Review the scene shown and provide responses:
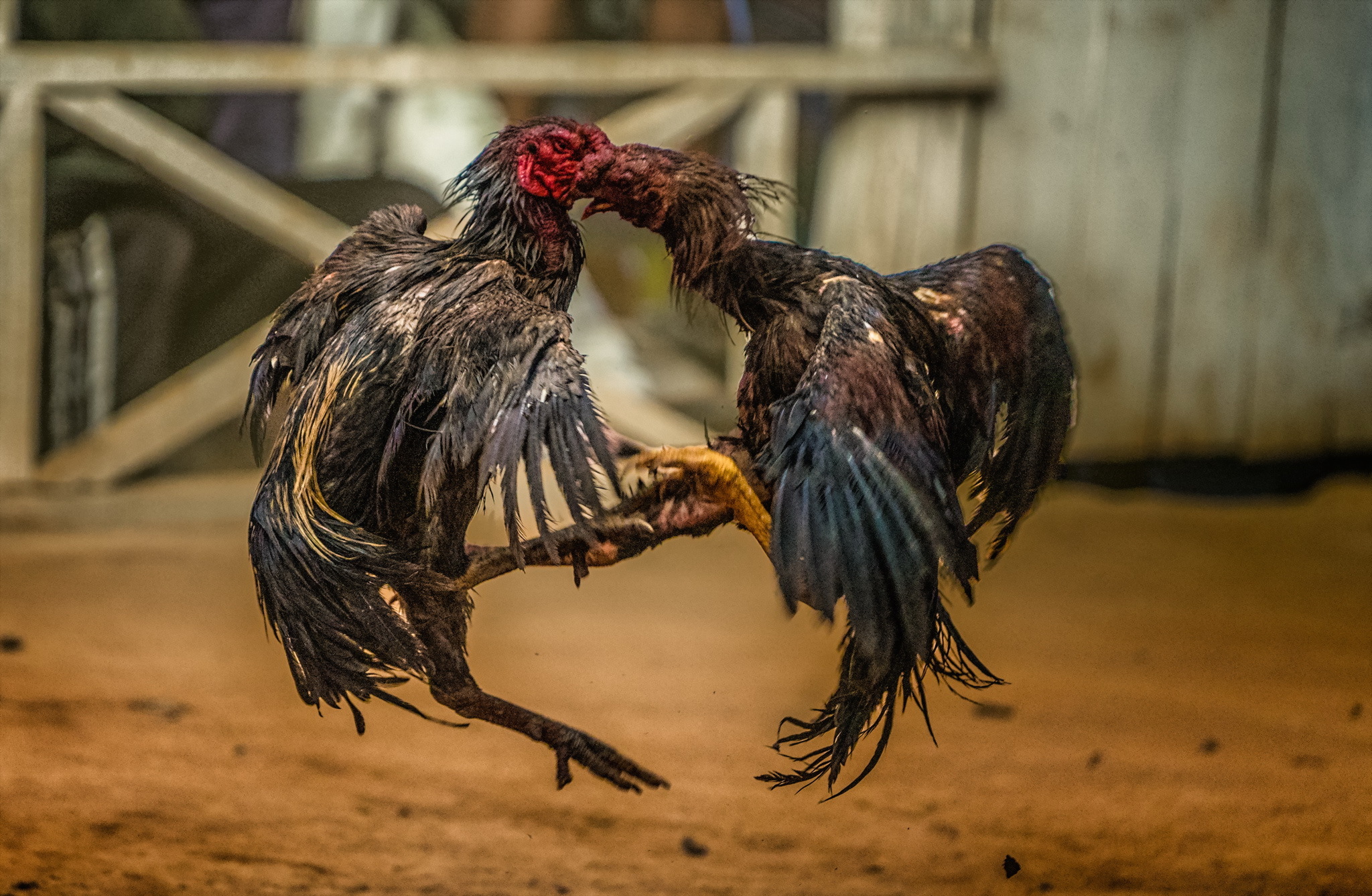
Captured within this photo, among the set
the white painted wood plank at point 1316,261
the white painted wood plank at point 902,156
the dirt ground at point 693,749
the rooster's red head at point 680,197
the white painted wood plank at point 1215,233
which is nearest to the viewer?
the rooster's red head at point 680,197

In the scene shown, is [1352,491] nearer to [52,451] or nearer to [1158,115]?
[1158,115]

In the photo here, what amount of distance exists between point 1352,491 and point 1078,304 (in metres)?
1.58

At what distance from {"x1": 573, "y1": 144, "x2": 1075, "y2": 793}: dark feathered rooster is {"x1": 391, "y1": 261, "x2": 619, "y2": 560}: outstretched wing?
0.25 m

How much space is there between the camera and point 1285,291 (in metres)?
5.41

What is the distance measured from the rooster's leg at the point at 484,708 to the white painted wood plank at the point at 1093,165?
3506 mm

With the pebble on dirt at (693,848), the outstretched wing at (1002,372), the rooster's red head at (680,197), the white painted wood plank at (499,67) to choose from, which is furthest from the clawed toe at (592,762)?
the white painted wood plank at (499,67)

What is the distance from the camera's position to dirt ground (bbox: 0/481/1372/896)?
8.04 ft

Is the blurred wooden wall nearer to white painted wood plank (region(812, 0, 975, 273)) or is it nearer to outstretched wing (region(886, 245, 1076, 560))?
white painted wood plank (region(812, 0, 975, 273))

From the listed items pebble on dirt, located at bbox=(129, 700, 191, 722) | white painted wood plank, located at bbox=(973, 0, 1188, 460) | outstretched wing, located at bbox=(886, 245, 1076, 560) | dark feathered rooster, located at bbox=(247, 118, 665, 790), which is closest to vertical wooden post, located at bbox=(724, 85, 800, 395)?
white painted wood plank, located at bbox=(973, 0, 1188, 460)

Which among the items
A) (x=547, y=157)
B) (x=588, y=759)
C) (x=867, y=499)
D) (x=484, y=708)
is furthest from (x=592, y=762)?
(x=547, y=157)

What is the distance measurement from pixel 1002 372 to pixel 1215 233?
3795mm

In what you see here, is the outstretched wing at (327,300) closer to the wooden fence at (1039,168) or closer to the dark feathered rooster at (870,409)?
the dark feathered rooster at (870,409)

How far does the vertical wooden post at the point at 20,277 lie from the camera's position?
4.97 metres

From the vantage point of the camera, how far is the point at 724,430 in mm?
2883
